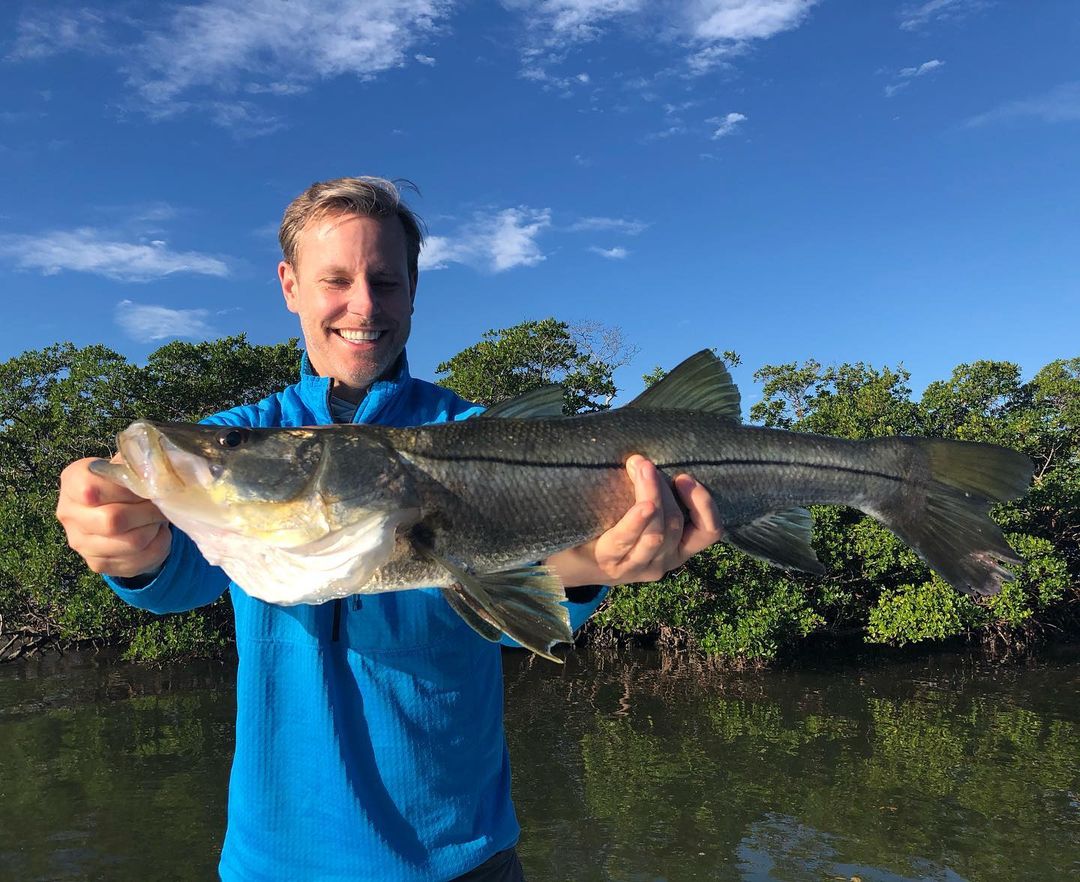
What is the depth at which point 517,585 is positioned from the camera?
2342 mm

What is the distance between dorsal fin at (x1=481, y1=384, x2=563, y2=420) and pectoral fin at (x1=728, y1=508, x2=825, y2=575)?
2.85ft

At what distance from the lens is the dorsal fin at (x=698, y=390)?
2928mm

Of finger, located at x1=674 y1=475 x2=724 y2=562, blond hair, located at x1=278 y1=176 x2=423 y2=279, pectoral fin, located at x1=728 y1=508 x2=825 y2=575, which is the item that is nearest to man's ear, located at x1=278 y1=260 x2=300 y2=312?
blond hair, located at x1=278 y1=176 x2=423 y2=279

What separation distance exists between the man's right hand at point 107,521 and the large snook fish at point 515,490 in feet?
0.24

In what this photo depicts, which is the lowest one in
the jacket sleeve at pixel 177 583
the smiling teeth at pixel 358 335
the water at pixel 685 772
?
the water at pixel 685 772

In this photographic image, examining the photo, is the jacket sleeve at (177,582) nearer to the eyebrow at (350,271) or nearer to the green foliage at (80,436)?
the eyebrow at (350,271)

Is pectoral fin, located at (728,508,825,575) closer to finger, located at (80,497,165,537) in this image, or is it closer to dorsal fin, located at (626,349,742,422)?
dorsal fin, located at (626,349,742,422)

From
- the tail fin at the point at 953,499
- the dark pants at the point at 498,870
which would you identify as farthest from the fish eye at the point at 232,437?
the tail fin at the point at 953,499

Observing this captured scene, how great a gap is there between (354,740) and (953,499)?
8.41 feet

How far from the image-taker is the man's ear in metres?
3.34

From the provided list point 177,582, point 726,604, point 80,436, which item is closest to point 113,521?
point 177,582

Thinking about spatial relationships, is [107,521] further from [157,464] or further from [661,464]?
[661,464]

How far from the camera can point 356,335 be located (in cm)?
311

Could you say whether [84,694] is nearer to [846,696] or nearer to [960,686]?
[846,696]
